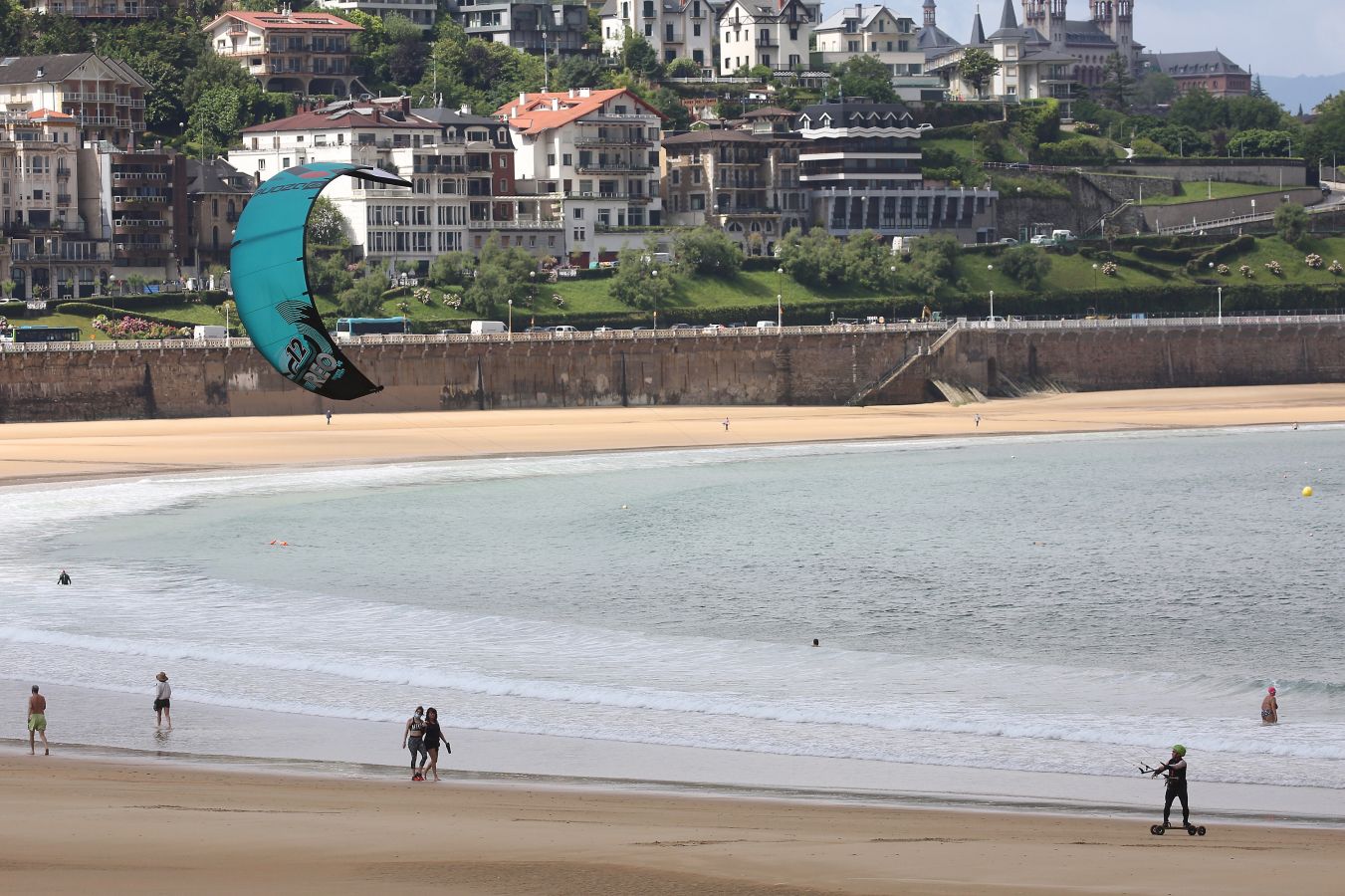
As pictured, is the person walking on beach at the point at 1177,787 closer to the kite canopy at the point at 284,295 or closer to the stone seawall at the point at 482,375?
the kite canopy at the point at 284,295

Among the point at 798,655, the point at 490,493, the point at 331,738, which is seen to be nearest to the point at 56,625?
the point at 331,738

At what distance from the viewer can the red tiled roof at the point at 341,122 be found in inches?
4210

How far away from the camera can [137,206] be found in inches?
3912

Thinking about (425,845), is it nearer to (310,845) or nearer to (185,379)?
(310,845)

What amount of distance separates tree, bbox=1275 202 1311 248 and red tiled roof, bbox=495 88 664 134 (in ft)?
124

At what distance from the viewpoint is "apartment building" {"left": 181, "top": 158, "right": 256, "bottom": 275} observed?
101312 millimetres

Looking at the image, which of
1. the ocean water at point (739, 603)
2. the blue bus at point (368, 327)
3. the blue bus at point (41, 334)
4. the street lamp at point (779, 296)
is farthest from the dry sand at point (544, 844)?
the street lamp at point (779, 296)

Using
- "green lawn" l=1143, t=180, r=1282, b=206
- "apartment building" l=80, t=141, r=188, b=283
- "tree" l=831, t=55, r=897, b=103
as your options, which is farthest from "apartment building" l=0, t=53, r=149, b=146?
"green lawn" l=1143, t=180, r=1282, b=206

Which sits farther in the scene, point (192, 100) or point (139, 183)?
point (192, 100)

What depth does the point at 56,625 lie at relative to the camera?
36.2 meters

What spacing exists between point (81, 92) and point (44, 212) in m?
9.80

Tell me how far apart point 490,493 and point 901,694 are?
27.5 metres

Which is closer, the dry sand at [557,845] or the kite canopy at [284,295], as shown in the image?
the dry sand at [557,845]

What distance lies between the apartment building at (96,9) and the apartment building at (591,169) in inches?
994
